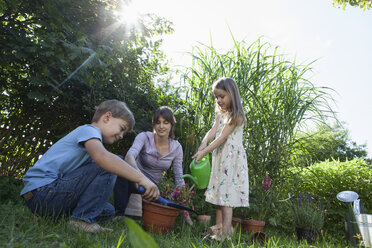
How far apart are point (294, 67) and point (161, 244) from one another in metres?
2.45

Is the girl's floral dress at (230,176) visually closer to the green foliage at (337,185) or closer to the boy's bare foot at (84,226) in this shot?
the boy's bare foot at (84,226)

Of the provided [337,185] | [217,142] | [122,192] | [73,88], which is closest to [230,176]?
[217,142]

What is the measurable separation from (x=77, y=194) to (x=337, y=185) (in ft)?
10.4

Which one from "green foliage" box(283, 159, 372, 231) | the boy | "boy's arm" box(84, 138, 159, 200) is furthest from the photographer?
"green foliage" box(283, 159, 372, 231)

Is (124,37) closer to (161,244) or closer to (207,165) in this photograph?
(207,165)

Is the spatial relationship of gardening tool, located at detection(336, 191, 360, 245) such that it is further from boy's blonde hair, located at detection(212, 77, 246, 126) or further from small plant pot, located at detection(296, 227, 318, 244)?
boy's blonde hair, located at detection(212, 77, 246, 126)

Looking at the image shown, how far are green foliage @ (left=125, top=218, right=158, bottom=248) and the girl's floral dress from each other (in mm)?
1938

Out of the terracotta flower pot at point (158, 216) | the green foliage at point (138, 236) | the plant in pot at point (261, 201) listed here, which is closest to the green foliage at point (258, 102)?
the plant in pot at point (261, 201)

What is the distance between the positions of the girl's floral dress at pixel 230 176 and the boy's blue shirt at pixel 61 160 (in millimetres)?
1058

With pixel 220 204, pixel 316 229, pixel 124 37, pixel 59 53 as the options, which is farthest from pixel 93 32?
pixel 316 229

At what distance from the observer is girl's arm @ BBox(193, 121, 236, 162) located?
2234 mm

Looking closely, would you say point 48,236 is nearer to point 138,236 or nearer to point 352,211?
point 138,236

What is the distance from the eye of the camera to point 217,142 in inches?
89.0

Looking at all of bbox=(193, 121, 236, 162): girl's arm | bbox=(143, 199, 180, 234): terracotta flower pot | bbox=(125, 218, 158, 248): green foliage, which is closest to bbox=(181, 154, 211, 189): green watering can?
bbox=(193, 121, 236, 162): girl's arm
